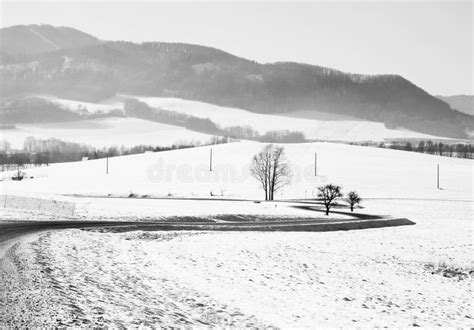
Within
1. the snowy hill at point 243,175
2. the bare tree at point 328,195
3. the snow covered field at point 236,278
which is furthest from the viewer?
the snowy hill at point 243,175

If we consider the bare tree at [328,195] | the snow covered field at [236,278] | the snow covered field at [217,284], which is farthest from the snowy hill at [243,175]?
the snow covered field at [217,284]

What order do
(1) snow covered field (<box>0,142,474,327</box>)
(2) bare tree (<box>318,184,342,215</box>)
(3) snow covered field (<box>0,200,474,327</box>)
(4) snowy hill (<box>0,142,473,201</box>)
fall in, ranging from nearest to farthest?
(3) snow covered field (<box>0,200,474,327</box>)
(1) snow covered field (<box>0,142,474,327</box>)
(2) bare tree (<box>318,184,342,215</box>)
(4) snowy hill (<box>0,142,473,201</box>)

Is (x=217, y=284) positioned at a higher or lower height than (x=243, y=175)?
lower

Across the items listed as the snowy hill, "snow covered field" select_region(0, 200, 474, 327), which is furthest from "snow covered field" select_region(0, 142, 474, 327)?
the snowy hill

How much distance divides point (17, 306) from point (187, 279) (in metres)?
6.86

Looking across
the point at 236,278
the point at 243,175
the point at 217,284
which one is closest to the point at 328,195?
the point at 236,278

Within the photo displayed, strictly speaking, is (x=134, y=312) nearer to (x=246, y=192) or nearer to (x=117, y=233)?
(x=117, y=233)

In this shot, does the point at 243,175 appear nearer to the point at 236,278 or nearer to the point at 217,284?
the point at 236,278

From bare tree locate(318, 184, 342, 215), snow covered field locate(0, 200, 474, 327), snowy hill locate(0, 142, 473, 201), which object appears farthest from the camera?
snowy hill locate(0, 142, 473, 201)

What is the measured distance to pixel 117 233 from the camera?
32094 millimetres

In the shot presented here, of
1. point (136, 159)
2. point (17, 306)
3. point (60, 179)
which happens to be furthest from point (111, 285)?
point (136, 159)

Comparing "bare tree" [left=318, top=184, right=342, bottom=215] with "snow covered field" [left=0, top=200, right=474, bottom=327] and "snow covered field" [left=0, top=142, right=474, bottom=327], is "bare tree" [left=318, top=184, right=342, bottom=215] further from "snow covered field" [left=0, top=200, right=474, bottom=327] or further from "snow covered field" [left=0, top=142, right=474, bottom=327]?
"snow covered field" [left=0, top=200, right=474, bottom=327]

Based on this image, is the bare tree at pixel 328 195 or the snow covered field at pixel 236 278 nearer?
the snow covered field at pixel 236 278

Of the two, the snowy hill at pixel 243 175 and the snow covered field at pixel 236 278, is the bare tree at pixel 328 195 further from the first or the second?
the snowy hill at pixel 243 175
